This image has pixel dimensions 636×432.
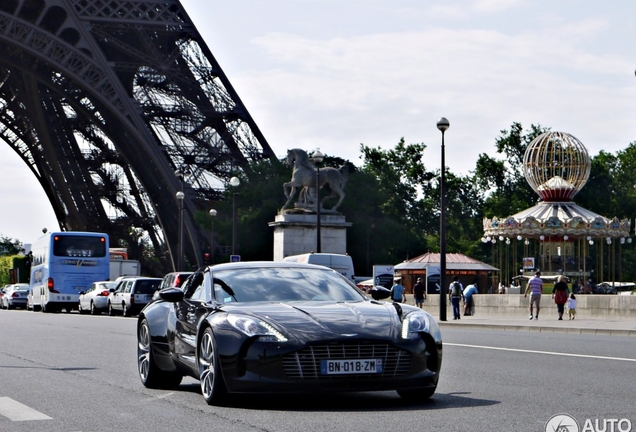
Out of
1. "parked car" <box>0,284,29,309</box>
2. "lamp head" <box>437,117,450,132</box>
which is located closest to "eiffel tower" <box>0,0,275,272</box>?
"parked car" <box>0,284,29,309</box>

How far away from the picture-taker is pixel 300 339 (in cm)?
888

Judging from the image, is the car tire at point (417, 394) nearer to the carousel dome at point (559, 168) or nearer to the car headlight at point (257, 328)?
the car headlight at point (257, 328)

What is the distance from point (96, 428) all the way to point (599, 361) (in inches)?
309

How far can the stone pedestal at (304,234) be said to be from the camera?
47.9 meters

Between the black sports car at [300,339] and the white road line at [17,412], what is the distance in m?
1.33

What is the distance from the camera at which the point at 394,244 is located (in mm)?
70250

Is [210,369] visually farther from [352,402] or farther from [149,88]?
[149,88]

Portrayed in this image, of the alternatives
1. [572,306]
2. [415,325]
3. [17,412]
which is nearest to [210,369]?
[17,412]

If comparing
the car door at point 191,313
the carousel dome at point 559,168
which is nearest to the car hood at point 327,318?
the car door at point 191,313

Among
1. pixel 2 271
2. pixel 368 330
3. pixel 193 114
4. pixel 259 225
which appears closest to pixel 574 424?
pixel 368 330

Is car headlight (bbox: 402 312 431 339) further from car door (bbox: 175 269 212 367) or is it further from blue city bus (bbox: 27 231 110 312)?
blue city bus (bbox: 27 231 110 312)

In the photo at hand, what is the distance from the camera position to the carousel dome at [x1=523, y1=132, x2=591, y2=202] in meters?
55.7

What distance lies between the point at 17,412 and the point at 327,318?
97.1 inches

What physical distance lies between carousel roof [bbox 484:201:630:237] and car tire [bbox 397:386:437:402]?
147 feet
